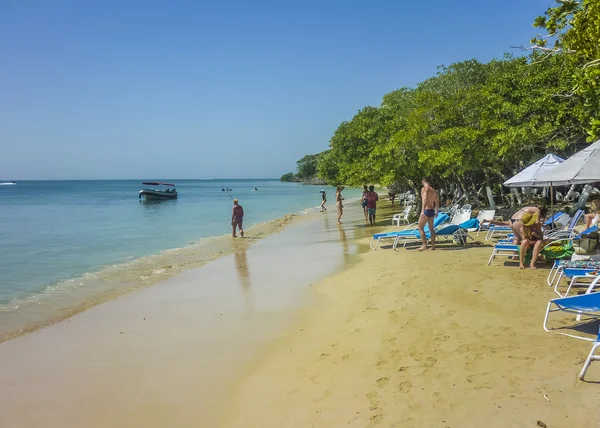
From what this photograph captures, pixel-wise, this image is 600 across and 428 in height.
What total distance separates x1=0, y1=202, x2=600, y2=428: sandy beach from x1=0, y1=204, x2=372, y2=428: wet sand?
2cm

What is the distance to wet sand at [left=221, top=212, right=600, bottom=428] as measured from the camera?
11.6 feet

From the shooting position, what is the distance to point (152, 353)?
18.9 feet

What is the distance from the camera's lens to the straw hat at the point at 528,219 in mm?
7734

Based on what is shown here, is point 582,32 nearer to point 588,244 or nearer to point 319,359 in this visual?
point 588,244

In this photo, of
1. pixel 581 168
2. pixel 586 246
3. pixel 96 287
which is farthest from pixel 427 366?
pixel 96 287

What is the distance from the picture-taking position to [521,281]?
700cm

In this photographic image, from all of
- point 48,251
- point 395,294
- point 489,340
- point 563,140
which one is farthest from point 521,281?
point 48,251

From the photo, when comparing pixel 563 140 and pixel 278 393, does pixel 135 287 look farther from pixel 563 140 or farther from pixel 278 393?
pixel 563 140

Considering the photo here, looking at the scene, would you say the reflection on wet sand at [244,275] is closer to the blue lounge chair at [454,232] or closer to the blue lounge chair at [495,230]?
the blue lounge chair at [454,232]

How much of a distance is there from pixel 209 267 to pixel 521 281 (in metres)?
7.59

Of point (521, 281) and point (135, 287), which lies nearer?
point (521, 281)

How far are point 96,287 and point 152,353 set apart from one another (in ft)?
17.7

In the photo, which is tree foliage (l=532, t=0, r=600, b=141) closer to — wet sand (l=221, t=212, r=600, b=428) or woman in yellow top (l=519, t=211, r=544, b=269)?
woman in yellow top (l=519, t=211, r=544, b=269)

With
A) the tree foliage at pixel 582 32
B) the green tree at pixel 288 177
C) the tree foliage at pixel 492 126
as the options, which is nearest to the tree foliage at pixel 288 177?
the green tree at pixel 288 177
